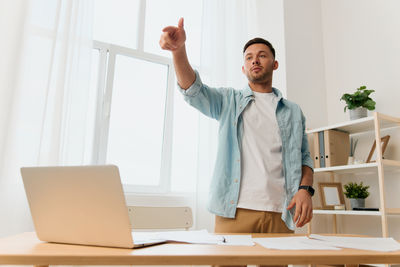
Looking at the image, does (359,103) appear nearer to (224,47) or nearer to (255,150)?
(224,47)

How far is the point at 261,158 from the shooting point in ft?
4.54

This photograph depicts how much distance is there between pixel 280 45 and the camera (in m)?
2.84

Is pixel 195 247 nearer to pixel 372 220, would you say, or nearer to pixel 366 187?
pixel 366 187

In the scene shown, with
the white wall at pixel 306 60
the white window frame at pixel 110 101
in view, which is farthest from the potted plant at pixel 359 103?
the white window frame at pixel 110 101

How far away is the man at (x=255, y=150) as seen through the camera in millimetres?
1284

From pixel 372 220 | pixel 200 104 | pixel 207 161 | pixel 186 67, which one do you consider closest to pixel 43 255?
pixel 186 67

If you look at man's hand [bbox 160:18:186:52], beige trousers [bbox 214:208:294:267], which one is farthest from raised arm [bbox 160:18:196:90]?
beige trousers [bbox 214:208:294:267]

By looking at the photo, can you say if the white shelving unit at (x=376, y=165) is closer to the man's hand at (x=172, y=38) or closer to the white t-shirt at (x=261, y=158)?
the white t-shirt at (x=261, y=158)

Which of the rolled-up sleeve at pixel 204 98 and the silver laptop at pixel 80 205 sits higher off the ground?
the rolled-up sleeve at pixel 204 98

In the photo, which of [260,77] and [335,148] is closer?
[260,77]

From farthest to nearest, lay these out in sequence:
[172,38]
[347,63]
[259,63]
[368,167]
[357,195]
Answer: [347,63]
[357,195]
[368,167]
[259,63]
[172,38]

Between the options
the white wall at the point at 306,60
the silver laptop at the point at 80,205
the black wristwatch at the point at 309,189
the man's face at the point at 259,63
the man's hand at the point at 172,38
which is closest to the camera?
the silver laptop at the point at 80,205

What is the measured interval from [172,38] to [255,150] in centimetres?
58

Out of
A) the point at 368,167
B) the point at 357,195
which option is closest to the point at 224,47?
the point at 368,167
